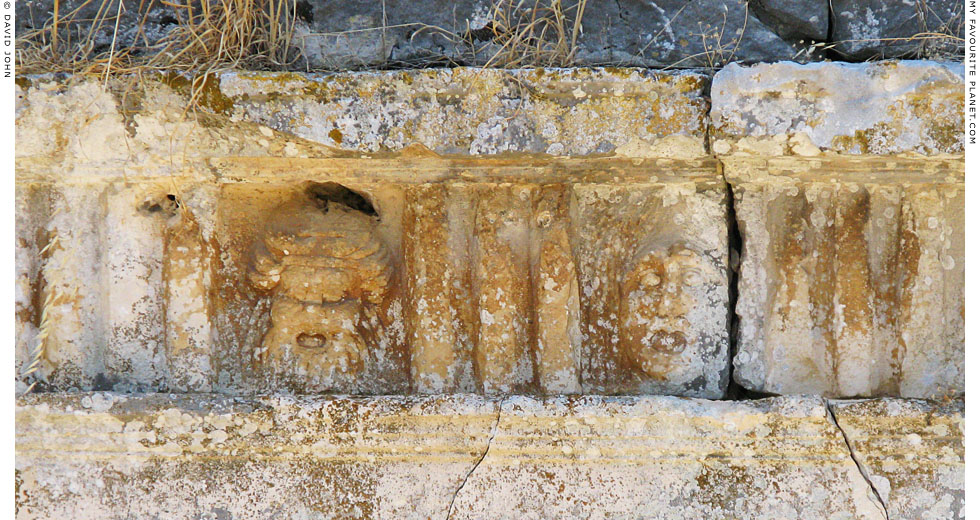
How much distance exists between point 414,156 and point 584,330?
0.62 metres

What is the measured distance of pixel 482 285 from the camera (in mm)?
2197

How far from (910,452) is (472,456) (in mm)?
1061

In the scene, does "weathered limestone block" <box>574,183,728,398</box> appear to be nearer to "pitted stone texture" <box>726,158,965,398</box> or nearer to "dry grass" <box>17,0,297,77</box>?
"pitted stone texture" <box>726,158,965,398</box>

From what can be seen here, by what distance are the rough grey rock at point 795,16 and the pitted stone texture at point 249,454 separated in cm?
117

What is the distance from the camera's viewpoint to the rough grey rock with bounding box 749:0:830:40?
2123 millimetres

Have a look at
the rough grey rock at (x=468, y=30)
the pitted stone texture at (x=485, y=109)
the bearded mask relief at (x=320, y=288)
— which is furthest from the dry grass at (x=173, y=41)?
the bearded mask relief at (x=320, y=288)

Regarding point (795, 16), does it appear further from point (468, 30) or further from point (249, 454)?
point (249, 454)

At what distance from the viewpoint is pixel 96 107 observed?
2.09 m

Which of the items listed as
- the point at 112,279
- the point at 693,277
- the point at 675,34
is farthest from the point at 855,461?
the point at 112,279

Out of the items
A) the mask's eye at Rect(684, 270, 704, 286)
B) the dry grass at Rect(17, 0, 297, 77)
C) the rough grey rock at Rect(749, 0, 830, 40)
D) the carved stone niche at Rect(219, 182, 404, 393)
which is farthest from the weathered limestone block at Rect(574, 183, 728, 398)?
the dry grass at Rect(17, 0, 297, 77)

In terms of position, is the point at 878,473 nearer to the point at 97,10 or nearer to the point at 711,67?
the point at 711,67

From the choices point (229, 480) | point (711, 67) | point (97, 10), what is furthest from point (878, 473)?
point (97, 10)

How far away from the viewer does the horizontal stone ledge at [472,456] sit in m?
2.10

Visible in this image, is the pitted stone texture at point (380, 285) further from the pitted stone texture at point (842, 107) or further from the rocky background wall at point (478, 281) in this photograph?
the pitted stone texture at point (842, 107)
